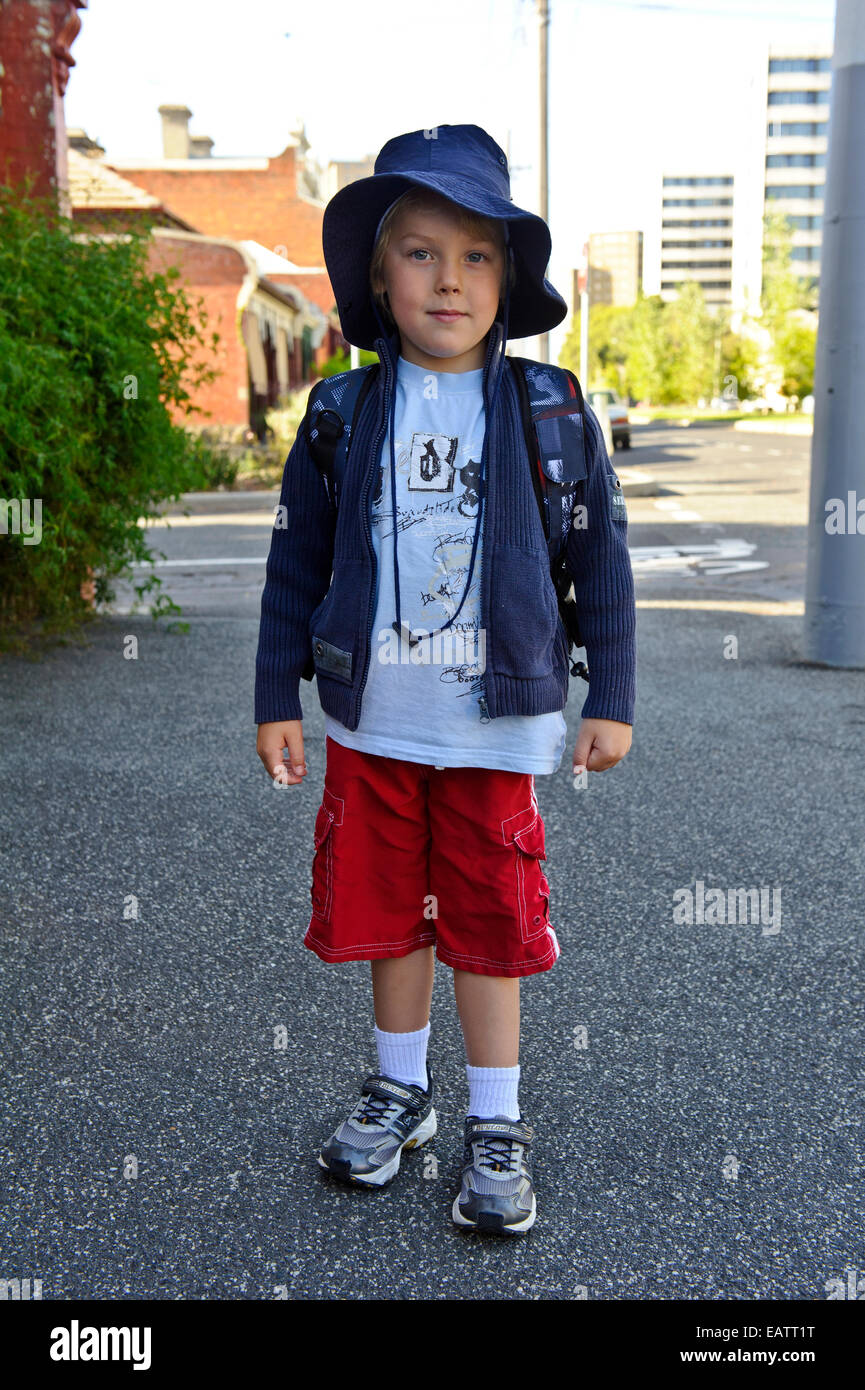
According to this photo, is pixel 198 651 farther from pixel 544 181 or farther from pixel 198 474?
pixel 544 181

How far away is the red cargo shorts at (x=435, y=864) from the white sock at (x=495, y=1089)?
20cm

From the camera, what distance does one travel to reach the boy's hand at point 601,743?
2371mm

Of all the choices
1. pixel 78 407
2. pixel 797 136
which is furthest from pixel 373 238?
pixel 797 136

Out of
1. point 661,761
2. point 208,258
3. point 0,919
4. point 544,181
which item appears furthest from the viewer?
point 208,258

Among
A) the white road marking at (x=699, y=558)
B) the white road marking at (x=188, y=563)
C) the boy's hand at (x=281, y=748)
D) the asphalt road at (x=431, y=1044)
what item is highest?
the boy's hand at (x=281, y=748)

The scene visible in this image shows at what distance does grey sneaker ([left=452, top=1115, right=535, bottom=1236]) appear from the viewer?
7.27 feet

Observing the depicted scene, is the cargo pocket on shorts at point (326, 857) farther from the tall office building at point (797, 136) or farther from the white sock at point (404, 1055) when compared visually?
the tall office building at point (797, 136)

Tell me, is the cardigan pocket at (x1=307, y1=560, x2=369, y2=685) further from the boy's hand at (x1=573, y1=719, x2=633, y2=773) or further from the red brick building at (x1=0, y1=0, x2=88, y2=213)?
the red brick building at (x1=0, y1=0, x2=88, y2=213)

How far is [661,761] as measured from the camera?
5.23m

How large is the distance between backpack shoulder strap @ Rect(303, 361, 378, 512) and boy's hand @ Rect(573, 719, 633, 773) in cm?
62

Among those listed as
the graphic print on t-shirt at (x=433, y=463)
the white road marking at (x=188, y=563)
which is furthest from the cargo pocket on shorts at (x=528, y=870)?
the white road marking at (x=188, y=563)

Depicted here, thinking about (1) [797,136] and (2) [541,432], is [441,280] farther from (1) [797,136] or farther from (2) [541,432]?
(1) [797,136]

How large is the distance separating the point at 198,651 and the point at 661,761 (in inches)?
127
